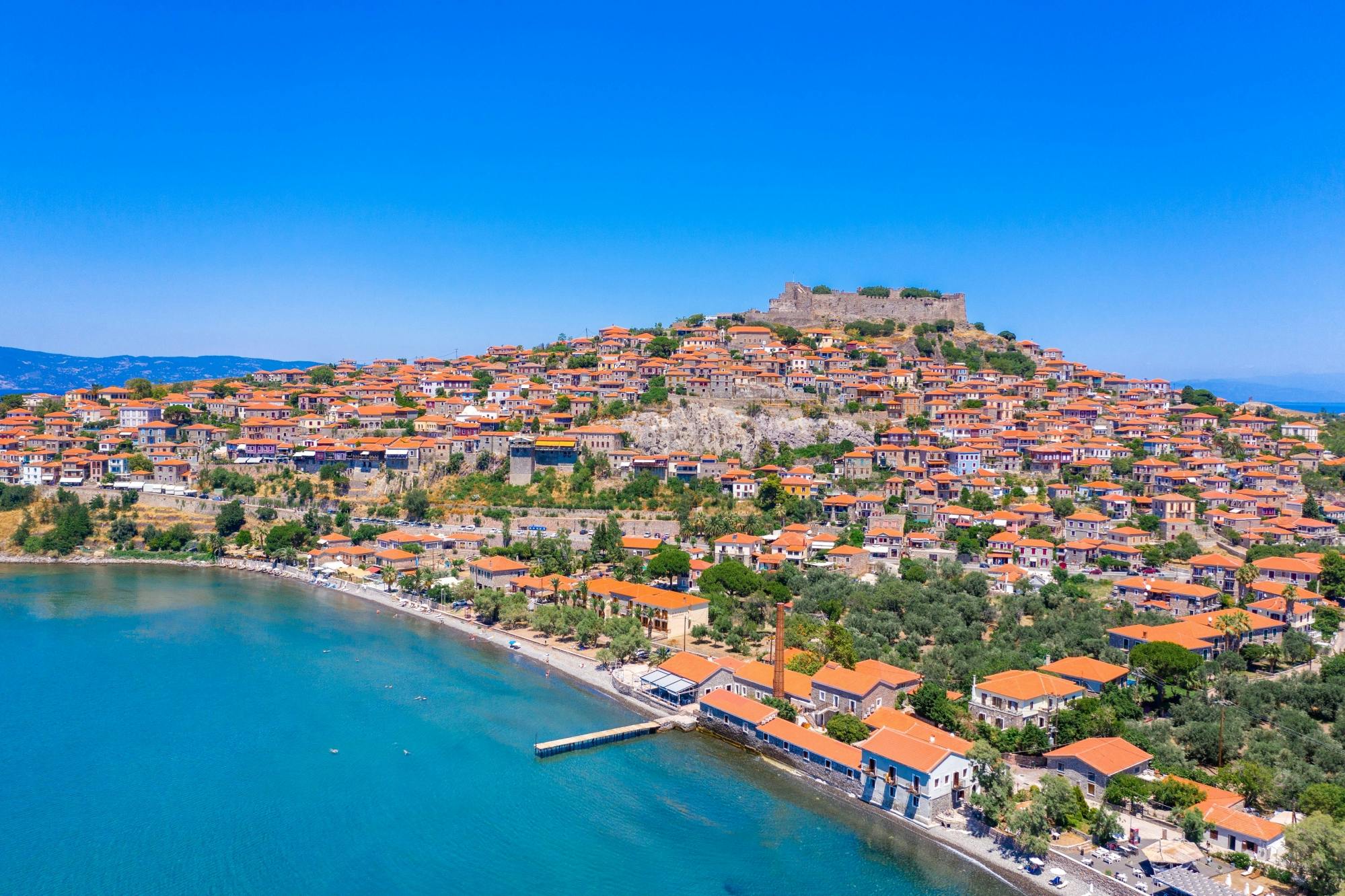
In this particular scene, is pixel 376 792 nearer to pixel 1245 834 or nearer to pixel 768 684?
pixel 768 684

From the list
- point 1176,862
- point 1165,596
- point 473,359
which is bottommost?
point 1176,862

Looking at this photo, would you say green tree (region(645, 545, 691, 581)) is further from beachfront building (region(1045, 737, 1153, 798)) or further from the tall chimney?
beachfront building (region(1045, 737, 1153, 798))

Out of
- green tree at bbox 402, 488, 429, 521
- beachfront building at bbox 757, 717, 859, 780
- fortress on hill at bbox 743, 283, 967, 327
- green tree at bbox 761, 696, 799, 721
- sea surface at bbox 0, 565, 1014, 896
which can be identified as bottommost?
sea surface at bbox 0, 565, 1014, 896

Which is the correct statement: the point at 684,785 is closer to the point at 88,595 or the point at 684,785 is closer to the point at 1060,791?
the point at 1060,791

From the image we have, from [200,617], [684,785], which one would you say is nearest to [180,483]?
[200,617]

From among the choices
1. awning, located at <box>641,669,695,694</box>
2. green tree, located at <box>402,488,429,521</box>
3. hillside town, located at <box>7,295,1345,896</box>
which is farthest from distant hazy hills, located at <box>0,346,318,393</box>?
awning, located at <box>641,669,695,694</box>

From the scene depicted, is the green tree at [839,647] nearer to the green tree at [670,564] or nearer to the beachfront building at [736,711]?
the beachfront building at [736,711]

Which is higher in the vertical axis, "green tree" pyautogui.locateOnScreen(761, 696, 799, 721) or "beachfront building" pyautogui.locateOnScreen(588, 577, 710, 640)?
"beachfront building" pyautogui.locateOnScreen(588, 577, 710, 640)

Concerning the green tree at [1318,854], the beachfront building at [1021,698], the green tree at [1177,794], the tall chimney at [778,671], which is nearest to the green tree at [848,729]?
the tall chimney at [778,671]
